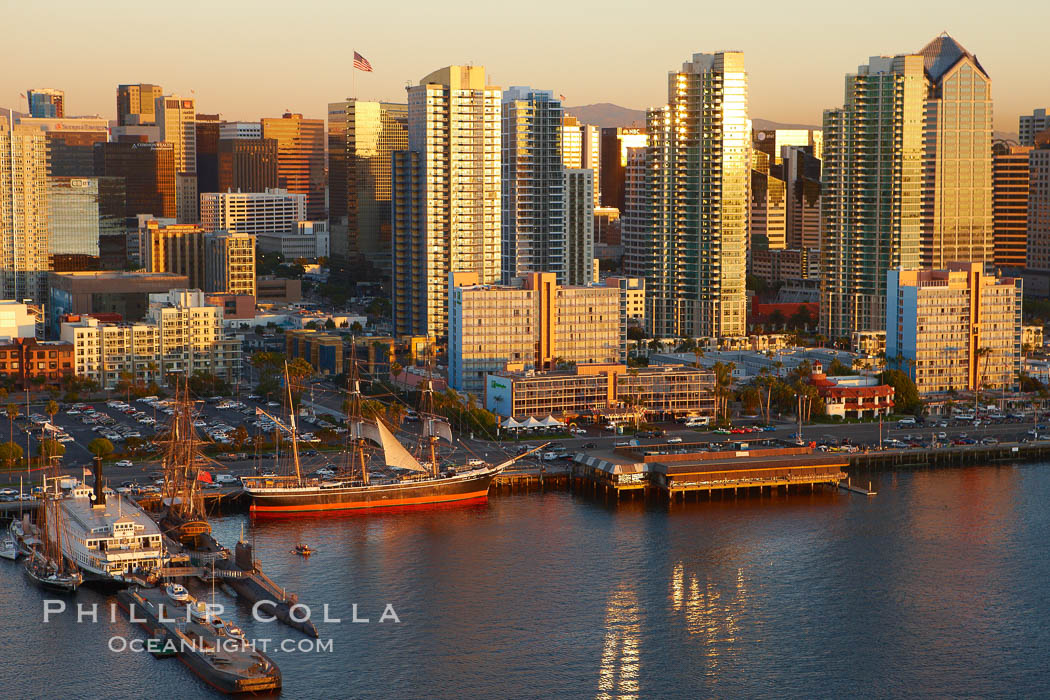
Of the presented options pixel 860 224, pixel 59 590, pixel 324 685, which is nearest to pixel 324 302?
pixel 860 224

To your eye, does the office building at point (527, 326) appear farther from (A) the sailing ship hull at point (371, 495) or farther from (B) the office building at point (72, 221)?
(B) the office building at point (72, 221)

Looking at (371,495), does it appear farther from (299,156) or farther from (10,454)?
(299,156)

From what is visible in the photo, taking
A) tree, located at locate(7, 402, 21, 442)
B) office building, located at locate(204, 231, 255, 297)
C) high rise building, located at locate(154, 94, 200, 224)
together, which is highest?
high rise building, located at locate(154, 94, 200, 224)

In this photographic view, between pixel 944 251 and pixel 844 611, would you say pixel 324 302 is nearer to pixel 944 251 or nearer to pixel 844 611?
pixel 944 251

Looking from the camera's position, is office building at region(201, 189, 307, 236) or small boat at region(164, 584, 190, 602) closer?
small boat at region(164, 584, 190, 602)

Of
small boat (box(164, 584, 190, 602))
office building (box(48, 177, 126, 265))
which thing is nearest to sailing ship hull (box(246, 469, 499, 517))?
small boat (box(164, 584, 190, 602))

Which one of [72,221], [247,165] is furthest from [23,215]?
[247,165]

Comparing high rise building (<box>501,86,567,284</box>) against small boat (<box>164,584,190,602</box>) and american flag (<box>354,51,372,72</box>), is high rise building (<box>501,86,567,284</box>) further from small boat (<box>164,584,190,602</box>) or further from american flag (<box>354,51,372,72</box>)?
small boat (<box>164,584,190,602</box>)

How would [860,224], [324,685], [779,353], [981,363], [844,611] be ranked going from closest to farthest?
[324,685] < [844,611] < [981,363] < [779,353] < [860,224]
